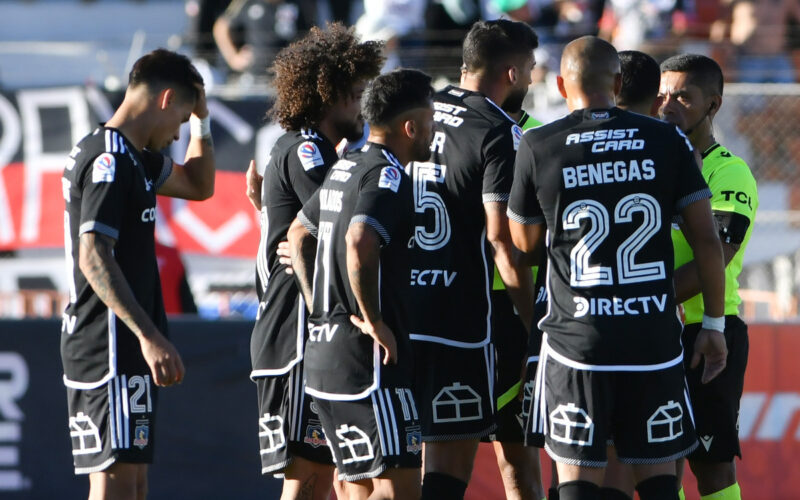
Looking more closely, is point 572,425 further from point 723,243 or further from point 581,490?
point 723,243

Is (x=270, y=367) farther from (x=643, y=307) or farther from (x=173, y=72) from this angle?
(x=643, y=307)

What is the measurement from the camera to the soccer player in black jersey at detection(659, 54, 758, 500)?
524 centimetres

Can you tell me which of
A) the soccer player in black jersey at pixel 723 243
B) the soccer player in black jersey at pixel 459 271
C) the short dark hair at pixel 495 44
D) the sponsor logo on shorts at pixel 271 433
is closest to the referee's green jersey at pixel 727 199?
the soccer player in black jersey at pixel 723 243

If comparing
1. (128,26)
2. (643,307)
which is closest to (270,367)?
(643,307)

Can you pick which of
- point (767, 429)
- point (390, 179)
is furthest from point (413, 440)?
point (767, 429)

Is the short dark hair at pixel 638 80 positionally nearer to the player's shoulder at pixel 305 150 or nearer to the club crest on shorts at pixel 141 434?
the player's shoulder at pixel 305 150

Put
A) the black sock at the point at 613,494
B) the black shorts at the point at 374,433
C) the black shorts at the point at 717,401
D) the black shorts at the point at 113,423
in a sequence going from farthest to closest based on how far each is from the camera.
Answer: the black shorts at the point at 717,401
the black sock at the point at 613,494
the black shorts at the point at 113,423
the black shorts at the point at 374,433

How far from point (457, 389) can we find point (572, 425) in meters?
0.86

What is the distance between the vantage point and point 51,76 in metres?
11.6

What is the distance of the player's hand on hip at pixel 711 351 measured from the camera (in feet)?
15.5

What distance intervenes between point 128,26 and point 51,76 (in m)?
3.68

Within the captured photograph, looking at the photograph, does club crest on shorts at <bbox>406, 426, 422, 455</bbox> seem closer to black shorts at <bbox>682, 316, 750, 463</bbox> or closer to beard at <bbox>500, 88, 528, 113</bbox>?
black shorts at <bbox>682, 316, 750, 463</bbox>

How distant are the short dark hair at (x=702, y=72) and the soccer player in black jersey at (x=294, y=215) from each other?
4.78 feet

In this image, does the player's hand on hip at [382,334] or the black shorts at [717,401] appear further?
the black shorts at [717,401]
